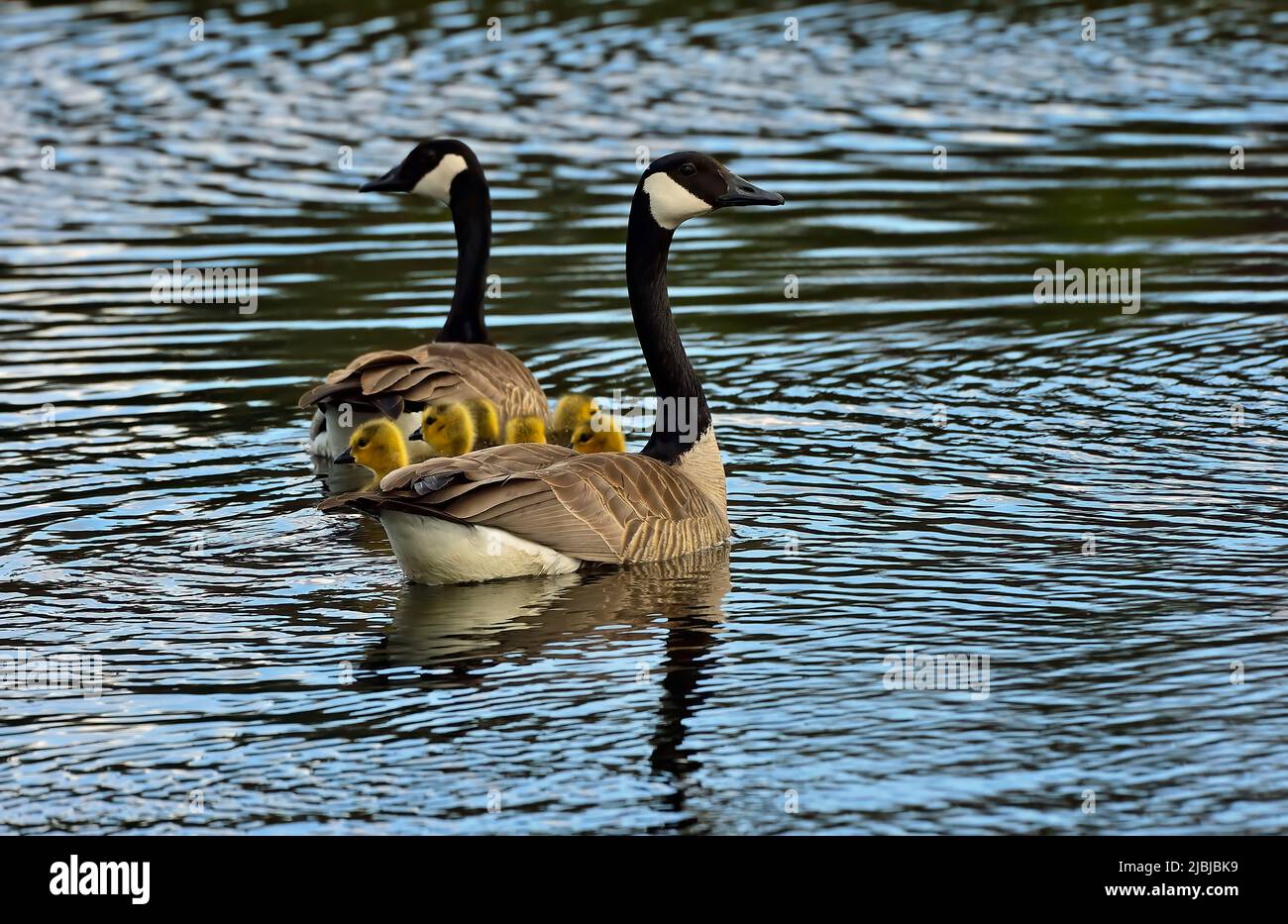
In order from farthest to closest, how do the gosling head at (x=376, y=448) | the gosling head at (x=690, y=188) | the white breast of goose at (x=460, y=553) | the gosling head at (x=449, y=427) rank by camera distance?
the gosling head at (x=449, y=427) → the gosling head at (x=376, y=448) → the gosling head at (x=690, y=188) → the white breast of goose at (x=460, y=553)

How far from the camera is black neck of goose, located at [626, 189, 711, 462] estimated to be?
11.2 meters

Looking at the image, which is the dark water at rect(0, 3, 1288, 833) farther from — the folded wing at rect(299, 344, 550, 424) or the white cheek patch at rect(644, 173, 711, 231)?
the white cheek patch at rect(644, 173, 711, 231)

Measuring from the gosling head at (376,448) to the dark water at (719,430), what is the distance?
→ 0.40 m

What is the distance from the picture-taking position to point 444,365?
12867 millimetres

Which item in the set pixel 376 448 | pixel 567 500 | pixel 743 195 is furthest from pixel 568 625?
pixel 376 448

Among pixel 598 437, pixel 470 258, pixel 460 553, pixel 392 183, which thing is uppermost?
pixel 392 183

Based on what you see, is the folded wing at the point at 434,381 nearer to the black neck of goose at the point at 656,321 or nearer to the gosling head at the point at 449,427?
the gosling head at the point at 449,427

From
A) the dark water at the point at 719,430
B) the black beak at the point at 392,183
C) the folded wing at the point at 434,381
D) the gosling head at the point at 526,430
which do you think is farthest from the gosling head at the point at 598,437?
the black beak at the point at 392,183

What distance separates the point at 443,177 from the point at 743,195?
4.22 metres

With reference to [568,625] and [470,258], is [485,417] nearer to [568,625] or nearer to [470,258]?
[470,258]

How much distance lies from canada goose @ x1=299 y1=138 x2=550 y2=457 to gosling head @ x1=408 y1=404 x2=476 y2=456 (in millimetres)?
138

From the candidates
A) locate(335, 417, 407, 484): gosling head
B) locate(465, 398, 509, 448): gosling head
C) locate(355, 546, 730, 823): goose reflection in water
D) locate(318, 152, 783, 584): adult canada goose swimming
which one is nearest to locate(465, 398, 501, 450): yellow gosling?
locate(465, 398, 509, 448): gosling head

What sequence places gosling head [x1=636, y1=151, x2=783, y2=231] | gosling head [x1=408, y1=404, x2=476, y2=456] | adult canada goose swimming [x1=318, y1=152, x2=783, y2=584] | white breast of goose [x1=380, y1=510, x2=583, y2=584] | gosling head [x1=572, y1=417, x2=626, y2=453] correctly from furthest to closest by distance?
gosling head [x1=408, y1=404, x2=476, y2=456] < gosling head [x1=572, y1=417, x2=626, y2=453] < gosling head [x1=636, y1=151, x2=783, y2=231] < white breast of goose [x1=380, y1=510, x2=583, y2=584] < adult canada goose swimming [x1=318, y1=152, x2=783, y2=584]

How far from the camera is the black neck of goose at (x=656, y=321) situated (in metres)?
11.2
